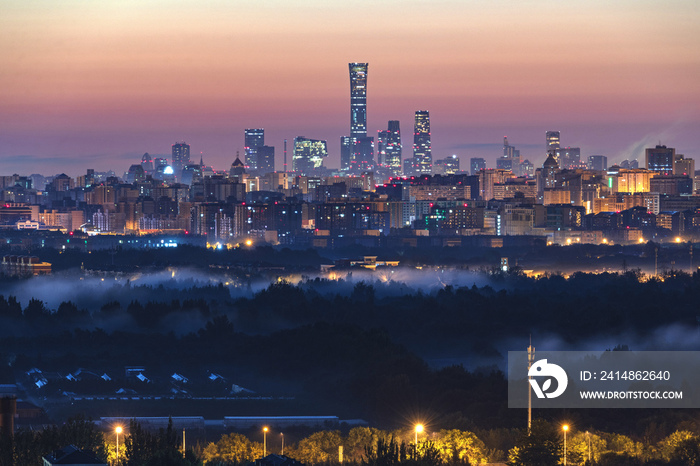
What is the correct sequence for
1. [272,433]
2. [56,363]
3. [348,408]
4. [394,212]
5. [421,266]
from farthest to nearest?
1. [394,212]
2. [421,266]
3. [56,363]
4. [348,408]
5. [272,433]

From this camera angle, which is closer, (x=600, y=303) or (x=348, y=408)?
(x=348, y=408)

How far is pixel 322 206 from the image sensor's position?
16862 centimetres

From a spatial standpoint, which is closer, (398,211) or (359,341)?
(359,341)

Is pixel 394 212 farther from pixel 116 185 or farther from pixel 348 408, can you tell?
pixel 348 408

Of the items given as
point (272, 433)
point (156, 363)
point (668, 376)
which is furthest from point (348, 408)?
point (156, 363)

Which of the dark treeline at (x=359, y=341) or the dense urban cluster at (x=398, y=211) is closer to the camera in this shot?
the dark treeline at (x=359, y=341)

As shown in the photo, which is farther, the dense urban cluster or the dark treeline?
the dense urban cluster

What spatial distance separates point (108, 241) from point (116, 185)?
4410 cm

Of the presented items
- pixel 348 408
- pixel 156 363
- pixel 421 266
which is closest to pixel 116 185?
pixel 421 266

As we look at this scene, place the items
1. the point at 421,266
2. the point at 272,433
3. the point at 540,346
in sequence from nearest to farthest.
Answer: the point at 272,433 → the point at 540,346 → the point at 421,266

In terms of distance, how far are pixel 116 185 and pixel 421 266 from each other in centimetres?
8296

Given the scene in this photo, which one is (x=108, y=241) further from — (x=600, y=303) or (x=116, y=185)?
(x=600, y=303)

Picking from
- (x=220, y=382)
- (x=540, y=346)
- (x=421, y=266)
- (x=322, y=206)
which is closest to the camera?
(x=220, y=382)

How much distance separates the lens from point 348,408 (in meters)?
40.3
